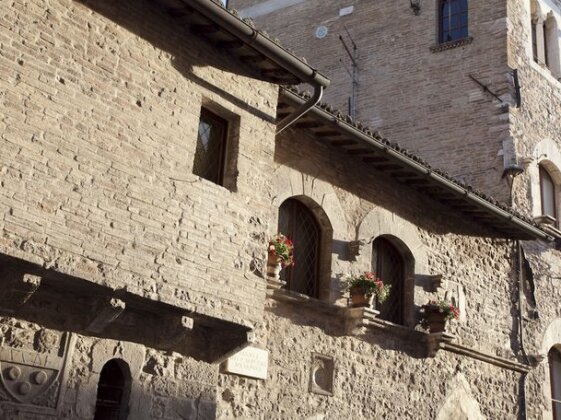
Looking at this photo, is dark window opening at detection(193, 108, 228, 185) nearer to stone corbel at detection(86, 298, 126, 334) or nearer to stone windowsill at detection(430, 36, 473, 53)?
stone corbel at detection(86, 298, 126, 334)

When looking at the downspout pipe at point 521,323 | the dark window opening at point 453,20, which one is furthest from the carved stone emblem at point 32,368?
the dark window opening at point 453,20

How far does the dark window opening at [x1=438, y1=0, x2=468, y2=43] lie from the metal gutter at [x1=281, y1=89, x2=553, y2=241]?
4.86 m

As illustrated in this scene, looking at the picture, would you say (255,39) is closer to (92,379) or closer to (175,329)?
(175,329)

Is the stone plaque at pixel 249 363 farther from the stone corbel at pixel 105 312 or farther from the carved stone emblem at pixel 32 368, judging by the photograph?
the carved stone emblem at pixel 32 368

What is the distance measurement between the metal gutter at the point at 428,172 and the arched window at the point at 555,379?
2.24 metres

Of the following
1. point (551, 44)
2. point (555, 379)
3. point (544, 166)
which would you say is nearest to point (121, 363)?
point (555, 379)

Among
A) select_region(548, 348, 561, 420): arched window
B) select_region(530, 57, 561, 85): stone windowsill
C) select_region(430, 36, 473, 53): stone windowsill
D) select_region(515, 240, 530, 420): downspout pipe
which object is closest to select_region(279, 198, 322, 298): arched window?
select_region(515, 240, 530, 420): downspout pipe

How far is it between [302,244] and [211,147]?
2250 mm

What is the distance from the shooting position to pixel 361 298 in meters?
9.55

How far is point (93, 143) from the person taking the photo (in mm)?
6660

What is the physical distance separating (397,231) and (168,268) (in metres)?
4.73

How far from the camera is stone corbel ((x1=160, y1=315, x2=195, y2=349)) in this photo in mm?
7043

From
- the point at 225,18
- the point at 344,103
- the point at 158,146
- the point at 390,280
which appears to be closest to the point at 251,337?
the point at 158,146

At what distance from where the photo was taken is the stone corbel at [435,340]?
1064cm
